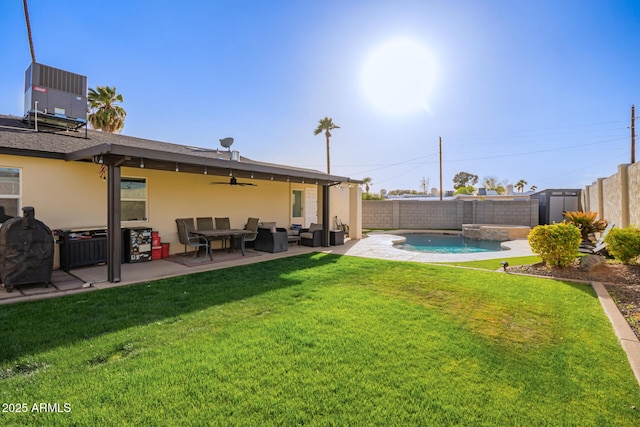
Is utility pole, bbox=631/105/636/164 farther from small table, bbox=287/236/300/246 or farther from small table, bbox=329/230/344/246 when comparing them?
small table, bbox=287/236/300/246

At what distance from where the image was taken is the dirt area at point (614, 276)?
16.9 feet

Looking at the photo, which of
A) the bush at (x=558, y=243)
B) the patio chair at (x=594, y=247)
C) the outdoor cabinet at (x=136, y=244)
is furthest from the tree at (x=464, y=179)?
the outdoor cabinet at (x=136, y=244)

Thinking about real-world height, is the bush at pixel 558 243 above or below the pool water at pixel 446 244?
above

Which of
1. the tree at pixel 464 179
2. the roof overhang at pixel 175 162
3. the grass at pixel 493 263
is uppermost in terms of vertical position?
the tree at pixel 464 179

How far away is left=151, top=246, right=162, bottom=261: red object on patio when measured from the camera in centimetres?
869

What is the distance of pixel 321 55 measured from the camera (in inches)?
475

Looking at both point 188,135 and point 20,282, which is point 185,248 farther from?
point 188,135

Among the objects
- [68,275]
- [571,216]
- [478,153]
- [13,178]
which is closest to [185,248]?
[68,275]

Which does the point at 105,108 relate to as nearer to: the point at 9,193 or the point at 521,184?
the point at 9,193

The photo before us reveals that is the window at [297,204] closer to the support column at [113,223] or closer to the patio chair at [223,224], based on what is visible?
the patio chair at [223,224]

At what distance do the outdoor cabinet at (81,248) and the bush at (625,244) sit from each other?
12362 mm

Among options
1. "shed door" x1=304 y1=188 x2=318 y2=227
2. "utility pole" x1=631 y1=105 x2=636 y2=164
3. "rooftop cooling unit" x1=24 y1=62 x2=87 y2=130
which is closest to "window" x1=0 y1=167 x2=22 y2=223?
"rooftop cooling unit" x1=24 y1=62 x2=87 y2=130

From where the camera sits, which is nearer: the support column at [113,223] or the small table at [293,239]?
the support column at [113,223]

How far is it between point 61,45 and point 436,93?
44.5 ft
